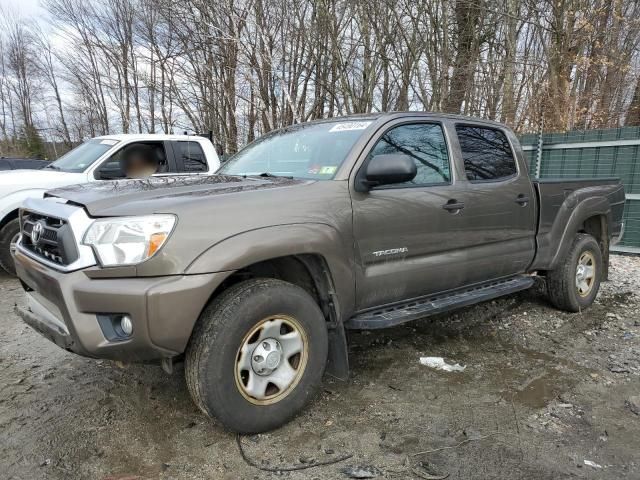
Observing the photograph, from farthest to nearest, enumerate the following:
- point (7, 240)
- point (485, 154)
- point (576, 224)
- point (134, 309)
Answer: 1. point (7, 240)
2. point (576, 224)
3. point (485, 154)
4. point (134, 309)

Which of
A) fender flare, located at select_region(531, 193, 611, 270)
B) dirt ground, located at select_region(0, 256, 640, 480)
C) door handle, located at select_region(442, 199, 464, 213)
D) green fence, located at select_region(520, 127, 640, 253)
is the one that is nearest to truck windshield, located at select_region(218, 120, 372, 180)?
door handle, located at select_region(442, 199, 464, 213)

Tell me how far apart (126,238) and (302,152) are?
62.5 inches

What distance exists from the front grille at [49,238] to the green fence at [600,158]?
7.24 metres

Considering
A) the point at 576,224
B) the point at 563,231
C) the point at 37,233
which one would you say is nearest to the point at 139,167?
the point at 37,233

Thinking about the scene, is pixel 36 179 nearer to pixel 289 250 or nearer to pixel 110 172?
pixel 110 172

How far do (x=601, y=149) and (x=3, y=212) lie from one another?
30.0ft

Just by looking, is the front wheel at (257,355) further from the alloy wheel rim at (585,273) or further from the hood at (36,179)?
the hood at (36,179)

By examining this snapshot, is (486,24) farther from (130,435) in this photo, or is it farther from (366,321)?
(130,435)

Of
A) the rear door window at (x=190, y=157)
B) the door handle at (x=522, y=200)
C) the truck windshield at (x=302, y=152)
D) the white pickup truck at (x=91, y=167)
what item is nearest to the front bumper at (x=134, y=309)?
the truck windshield at (x=302, y=152)

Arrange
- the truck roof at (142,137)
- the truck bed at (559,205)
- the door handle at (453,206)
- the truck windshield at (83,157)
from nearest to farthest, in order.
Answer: the door handle at (453,206), the truck bed at (559,205), the truck windshield at (83,157), the truck roof at (142,137)

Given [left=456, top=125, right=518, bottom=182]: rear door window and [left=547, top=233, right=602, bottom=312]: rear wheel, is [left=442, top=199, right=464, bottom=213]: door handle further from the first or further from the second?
[left=547, top=233, right=602, bottom=312]: rear wheel

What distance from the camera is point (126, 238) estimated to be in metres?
2.26

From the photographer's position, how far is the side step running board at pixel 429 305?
3.05 metres

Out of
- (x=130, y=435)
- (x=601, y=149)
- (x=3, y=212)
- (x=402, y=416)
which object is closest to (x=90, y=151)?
(x=3, y=212)
